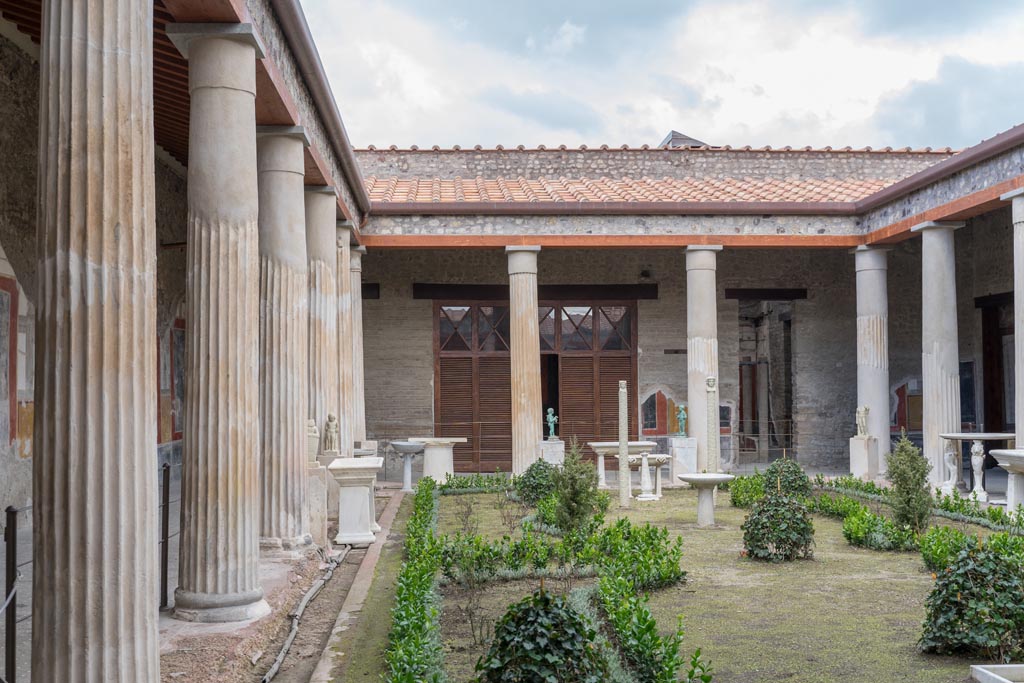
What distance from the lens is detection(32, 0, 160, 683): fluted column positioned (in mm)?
3859

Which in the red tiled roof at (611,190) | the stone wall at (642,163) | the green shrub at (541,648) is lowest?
the green shrub at (541,648)

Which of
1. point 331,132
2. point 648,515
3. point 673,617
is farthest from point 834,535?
point 331,132

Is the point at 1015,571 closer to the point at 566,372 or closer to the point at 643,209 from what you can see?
the point at 643,209

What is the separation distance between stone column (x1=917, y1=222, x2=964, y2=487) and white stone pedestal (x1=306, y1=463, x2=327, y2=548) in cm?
944

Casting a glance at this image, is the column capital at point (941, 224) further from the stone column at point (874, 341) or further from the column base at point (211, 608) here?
the column base at point (211, 608)

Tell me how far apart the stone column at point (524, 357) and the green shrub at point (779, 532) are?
7.36m

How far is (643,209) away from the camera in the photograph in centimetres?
1653

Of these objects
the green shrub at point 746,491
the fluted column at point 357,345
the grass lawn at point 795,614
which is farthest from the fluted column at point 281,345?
the fluted column at point 357,345

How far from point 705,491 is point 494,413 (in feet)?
28.9

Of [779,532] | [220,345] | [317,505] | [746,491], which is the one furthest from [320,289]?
[746,491]

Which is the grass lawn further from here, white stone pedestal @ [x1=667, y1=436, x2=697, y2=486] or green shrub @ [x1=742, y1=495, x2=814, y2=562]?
white stone pedestal @ [x1=667, y1=436, x2=697, y2=486]

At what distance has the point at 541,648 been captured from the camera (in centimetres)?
430

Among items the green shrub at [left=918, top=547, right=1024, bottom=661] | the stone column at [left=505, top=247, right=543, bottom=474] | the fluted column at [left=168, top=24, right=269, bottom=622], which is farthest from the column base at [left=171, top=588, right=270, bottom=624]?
the stone column at [left=505, top=247, right=543, bottom=474]

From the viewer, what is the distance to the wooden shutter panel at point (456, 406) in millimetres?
19562
